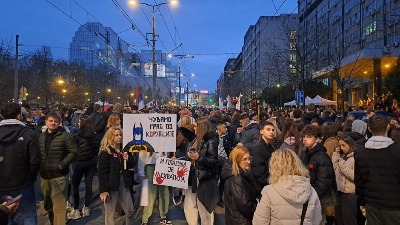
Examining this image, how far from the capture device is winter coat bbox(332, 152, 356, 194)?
6.36 metres

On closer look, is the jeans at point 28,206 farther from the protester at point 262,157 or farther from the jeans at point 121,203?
the protester at point 262,157

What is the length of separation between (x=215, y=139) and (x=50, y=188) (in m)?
2.72

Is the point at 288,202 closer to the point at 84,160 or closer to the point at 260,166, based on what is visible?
the point at 260,166

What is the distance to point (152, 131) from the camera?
7.63 meters

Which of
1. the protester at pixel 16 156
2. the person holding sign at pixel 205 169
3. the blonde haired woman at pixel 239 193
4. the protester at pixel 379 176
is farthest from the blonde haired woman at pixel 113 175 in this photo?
the protester at pixel 379 176

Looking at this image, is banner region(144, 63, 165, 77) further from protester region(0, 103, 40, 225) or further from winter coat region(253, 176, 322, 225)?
winter coat region(253, 176, 322, 225)

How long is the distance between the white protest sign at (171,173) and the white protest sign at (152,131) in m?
0.27

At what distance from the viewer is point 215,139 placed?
7.09m

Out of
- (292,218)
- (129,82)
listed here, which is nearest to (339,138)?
(292,218)

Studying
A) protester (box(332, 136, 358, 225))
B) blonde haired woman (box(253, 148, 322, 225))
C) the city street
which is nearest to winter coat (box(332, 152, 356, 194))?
protester (box(332, 136, 358, 225))

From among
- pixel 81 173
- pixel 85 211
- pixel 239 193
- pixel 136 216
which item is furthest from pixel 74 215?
pixel 239 193

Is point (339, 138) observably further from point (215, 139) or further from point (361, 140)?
point (215, 139)

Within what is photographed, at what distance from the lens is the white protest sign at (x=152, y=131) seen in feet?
24.6

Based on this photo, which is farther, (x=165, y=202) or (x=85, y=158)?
(x=85, y=158)
